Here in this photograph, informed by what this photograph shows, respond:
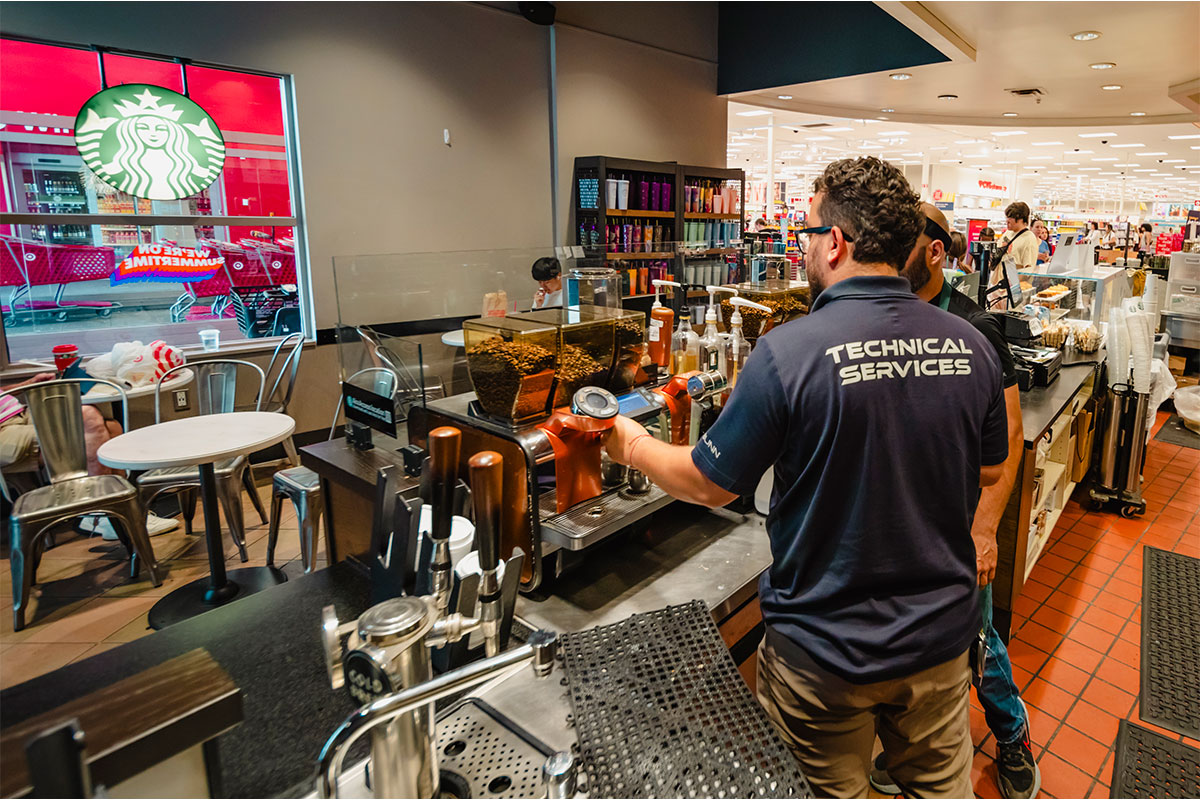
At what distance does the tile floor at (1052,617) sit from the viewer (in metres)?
2.30

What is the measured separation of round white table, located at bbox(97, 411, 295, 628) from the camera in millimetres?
2680

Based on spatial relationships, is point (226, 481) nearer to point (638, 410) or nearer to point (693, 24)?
point (638, 410)

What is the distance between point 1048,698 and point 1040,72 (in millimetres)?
6483

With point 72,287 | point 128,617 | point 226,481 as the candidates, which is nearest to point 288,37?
point 72,287

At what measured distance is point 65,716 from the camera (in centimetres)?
62

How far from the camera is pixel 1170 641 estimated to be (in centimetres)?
282

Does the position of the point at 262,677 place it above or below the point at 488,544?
below

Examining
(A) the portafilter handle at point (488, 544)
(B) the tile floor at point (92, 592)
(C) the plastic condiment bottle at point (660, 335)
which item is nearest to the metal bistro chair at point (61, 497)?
(B) the tile floor at point (92, 592)

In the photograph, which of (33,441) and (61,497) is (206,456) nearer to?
(61,497)

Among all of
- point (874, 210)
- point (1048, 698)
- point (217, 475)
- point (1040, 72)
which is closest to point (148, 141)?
point (217, 475)

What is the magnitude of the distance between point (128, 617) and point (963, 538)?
11.0ft

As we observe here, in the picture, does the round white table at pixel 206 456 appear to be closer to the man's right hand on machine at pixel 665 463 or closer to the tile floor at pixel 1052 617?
the tile floor at pixel 1052 617

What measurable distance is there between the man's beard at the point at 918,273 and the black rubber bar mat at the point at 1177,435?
16.2 feet

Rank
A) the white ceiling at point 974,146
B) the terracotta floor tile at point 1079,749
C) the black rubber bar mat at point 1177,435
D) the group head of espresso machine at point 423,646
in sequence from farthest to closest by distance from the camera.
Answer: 1. the white ceiling at point 974,146
2. the black rubber bar mat at point 1177,435
3. the terracotta floor tile at point 1079,749
4. the group head of espresso machine at point 423,646
